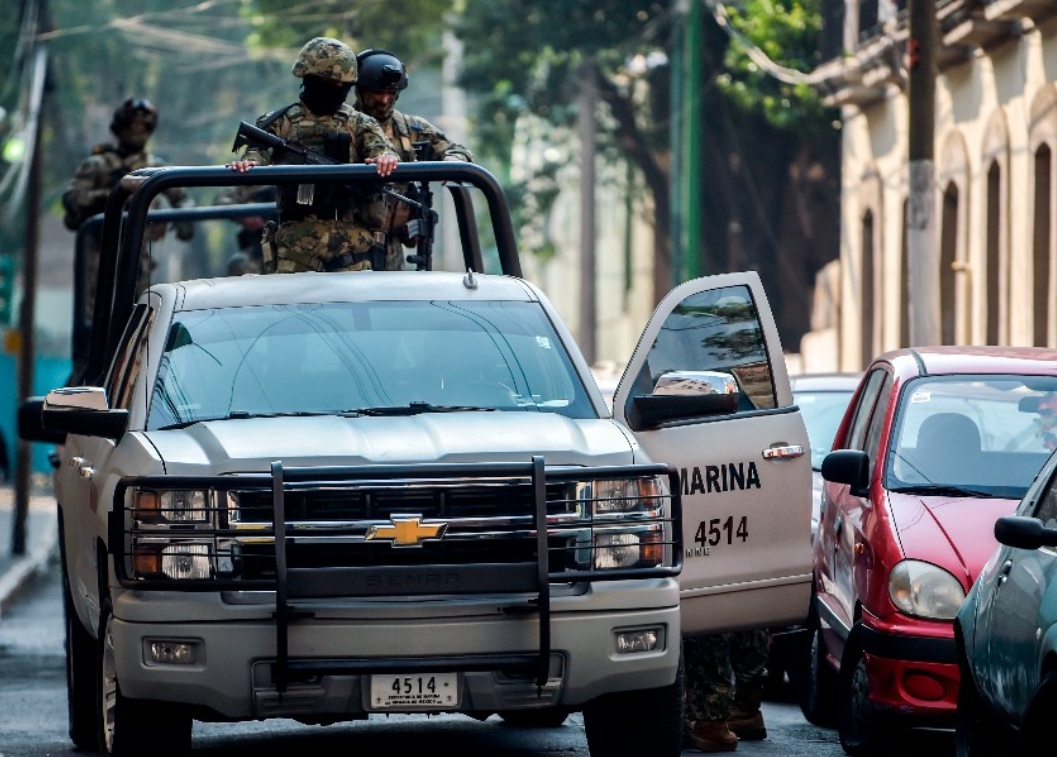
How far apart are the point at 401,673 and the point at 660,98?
35.1 meters

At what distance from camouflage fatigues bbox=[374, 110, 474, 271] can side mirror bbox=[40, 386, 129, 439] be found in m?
2.83

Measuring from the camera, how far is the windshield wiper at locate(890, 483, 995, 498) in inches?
404

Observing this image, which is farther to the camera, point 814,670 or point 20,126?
point 20,126

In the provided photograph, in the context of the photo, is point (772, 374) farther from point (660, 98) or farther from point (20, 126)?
point (660, 98)

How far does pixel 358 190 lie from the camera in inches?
445

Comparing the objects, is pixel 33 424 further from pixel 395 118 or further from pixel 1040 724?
pixel 1040 724

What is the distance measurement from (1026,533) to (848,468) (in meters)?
3.36

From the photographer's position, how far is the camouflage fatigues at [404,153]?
37.8 feet

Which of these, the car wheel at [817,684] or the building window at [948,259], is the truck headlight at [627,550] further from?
the building window at [948,259]

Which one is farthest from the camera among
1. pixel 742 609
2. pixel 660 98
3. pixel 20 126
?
pixel 660 98

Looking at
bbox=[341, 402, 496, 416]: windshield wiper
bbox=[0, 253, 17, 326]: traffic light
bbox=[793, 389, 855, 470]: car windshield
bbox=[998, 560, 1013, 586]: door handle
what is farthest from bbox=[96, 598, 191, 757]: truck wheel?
bbox=[0, 253, 17, 326]: traffic light

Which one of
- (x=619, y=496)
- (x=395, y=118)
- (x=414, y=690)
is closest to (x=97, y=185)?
(x=395, y=118)

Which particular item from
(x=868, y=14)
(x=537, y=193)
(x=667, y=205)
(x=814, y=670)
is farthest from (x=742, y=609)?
(x=537, y=193)

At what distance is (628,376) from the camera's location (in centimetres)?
941
